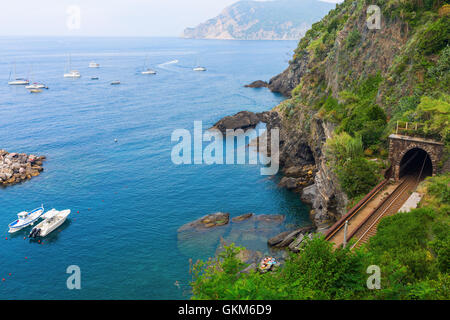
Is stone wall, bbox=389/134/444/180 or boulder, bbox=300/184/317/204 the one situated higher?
stone wall, bbox=389/134/444/180

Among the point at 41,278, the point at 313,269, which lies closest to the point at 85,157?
the point at 41,278

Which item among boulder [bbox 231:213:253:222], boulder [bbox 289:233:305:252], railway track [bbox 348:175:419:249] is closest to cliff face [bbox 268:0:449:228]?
boulder [bbox 289:233:305:252]

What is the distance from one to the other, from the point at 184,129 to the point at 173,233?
55.6m

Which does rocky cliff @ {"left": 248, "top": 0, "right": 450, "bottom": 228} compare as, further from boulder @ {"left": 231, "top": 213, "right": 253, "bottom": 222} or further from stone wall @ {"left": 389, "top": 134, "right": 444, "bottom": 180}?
boulder @ {"left": 231, "top": 213, "right": 253, "bottom": 222}

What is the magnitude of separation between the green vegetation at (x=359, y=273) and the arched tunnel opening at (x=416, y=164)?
1550 cm

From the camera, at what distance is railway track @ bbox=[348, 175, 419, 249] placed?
32.9 metres

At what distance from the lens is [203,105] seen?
5256 inches

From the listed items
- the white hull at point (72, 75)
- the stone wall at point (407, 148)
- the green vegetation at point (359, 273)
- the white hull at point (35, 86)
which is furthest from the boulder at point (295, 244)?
the white hull at point (72, 75)

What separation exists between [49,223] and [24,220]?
5081 mm

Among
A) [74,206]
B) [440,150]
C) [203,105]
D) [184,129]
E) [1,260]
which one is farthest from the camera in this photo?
[203,105]

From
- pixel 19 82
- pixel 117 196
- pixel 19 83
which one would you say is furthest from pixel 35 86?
pixel 117 196

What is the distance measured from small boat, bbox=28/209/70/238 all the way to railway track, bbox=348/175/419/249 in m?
47.2

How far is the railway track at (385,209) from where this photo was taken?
32.9 m

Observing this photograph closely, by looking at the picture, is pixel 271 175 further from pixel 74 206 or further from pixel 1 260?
pixel 1 260
